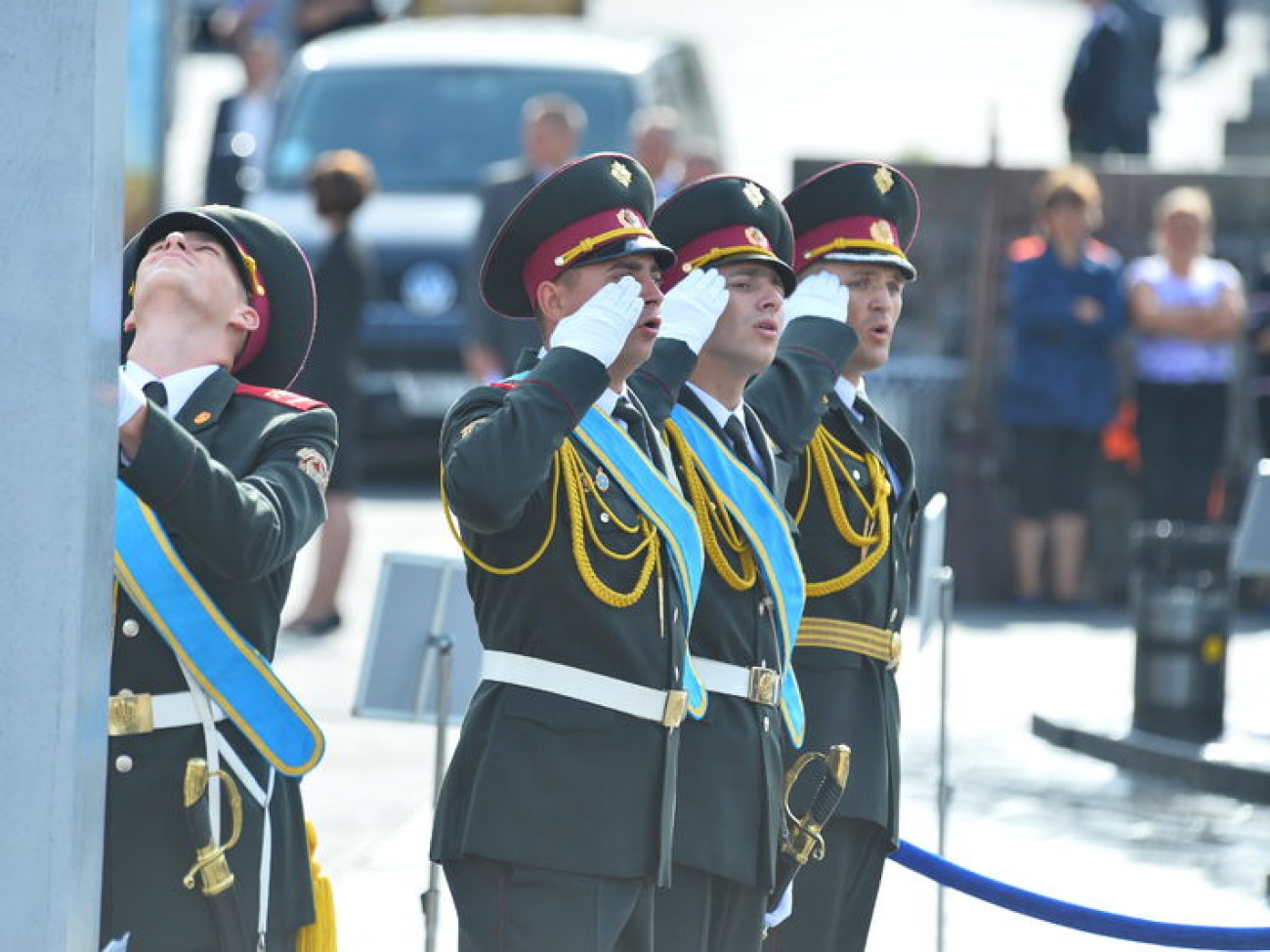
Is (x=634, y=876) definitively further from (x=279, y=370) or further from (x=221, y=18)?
(x=221, y=18)

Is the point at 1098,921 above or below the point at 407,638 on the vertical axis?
below

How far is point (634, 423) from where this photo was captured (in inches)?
183

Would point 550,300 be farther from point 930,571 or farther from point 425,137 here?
point 425,137

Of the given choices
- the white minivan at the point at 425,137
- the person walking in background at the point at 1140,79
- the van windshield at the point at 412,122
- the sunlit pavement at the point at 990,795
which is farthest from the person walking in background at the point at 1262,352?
the van windshield at the point at 412,122

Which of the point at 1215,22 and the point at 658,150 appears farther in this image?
the point at 1215,22

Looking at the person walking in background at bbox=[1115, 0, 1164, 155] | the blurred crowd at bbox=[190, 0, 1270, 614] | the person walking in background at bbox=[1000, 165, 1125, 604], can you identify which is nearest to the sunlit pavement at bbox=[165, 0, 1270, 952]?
the person walking in background at bbox=[1000, 165, 1125, 604]

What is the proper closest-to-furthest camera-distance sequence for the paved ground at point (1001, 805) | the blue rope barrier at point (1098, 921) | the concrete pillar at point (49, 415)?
the concrete pillar at point (49, 415) → the blue rope barrier at point (1098, 921) → the paved ground at point (1001, 805)

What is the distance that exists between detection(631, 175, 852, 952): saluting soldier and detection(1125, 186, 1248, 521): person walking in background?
→ 8.82m

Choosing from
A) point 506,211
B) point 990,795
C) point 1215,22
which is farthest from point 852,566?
point 1215,22

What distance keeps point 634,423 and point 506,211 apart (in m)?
7.43

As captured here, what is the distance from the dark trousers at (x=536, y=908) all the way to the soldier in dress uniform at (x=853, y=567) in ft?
3.14

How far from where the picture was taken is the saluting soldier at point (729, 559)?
4711mm

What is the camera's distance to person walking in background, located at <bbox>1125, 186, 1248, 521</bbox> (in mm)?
13797

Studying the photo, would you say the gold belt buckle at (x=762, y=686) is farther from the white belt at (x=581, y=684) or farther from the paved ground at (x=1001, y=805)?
the paved ground at (x=1001, y=805)
